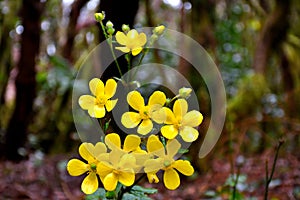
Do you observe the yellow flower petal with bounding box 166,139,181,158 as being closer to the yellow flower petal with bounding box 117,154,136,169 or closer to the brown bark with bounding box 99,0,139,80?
the yellow flower petal with bounding box 117,154,136,169

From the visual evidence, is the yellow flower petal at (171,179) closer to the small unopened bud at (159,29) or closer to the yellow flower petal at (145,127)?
the yellow flower petal at (145,127)

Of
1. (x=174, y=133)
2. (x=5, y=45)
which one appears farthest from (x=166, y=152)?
(x=5, y=45)

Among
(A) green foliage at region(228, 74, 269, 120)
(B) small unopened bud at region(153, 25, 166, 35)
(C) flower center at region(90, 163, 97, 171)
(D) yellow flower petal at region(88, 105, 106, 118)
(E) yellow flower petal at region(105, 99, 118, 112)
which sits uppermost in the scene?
(B) small unopened bud at region(153, 25, 166, 35)

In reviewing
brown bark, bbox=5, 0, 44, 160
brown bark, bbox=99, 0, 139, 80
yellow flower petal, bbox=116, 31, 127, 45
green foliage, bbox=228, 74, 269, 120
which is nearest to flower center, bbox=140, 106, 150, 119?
yellow flower petal, bbox=116, 31, 127, 45

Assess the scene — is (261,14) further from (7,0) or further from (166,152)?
(166,152)

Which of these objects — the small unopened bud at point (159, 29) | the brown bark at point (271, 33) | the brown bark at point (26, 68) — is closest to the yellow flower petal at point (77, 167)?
the small unopened bud at point (159, 29)

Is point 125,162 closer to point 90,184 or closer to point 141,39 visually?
point 90,184

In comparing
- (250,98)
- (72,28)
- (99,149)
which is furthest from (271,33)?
(99,149)
